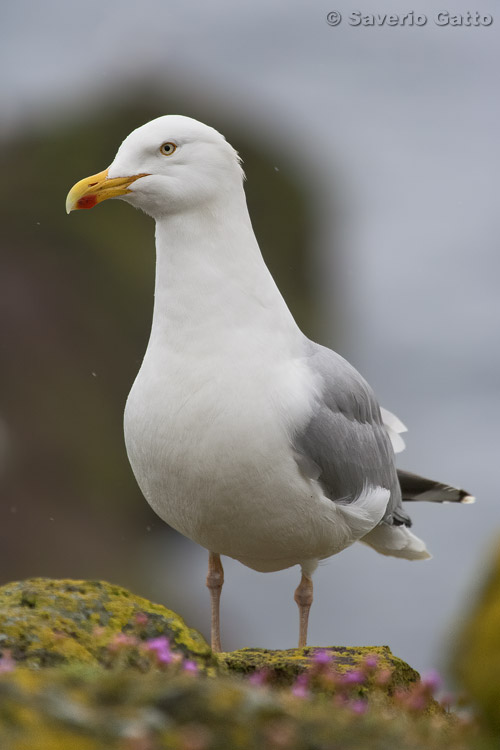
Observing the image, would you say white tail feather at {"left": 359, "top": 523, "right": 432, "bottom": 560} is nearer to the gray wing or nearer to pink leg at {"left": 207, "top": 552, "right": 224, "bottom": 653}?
the gray wing

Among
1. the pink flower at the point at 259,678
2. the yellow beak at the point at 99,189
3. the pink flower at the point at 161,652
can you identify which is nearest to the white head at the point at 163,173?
the yellow beak at the point at 99,189

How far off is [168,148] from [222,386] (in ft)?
4.03

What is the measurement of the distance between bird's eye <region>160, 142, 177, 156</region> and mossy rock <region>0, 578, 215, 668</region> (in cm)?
229

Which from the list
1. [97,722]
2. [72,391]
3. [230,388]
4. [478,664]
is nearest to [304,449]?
[230,388]

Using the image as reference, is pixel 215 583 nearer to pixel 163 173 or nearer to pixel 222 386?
pixel 222 386

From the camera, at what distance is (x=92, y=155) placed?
66.0 feet

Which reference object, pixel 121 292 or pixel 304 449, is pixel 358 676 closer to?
pixel 304 449

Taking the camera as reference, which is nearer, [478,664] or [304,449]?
[478,664]

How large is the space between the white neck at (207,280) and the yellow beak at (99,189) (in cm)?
27

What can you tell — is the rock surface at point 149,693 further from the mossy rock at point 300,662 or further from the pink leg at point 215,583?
the pink leg at point 215,583

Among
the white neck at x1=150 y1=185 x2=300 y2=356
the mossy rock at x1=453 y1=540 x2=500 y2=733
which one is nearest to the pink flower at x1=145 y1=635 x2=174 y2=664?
the mossy rock at x1=453 y1=540 x2=500 y2=733

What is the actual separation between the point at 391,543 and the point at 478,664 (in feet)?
13.7

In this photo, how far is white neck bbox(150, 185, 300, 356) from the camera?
18.5 feet

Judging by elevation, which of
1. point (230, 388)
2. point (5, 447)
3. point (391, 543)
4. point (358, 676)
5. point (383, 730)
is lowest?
point (5, 447)
